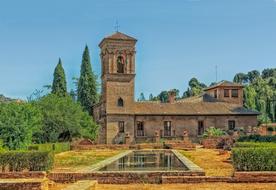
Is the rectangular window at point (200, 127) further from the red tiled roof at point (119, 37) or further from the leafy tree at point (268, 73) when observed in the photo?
the leafy tree at point (268, 73)

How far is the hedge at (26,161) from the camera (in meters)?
16.1

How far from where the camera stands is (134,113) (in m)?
44.2

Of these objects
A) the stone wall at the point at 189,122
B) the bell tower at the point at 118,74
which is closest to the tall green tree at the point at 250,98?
the stone wall at the point at 189,122

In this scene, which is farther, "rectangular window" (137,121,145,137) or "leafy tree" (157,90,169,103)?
A: "leafy tree" (157,90,169,103)

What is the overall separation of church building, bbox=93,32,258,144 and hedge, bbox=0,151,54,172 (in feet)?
87.8

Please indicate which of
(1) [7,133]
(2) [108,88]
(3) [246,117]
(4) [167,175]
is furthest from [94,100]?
(4) [167,175]

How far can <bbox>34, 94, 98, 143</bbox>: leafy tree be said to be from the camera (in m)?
38.5

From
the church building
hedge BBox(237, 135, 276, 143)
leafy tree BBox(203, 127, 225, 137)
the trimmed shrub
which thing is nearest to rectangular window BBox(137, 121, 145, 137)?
the church building

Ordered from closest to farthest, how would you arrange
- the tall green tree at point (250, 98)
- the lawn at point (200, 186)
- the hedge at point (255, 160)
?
the lawn at point (200, 186) → the hedge at point (255, 160) → the tall green tree at point (250, 98)

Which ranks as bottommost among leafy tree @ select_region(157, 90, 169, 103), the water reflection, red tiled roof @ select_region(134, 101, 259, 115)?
the water reflection

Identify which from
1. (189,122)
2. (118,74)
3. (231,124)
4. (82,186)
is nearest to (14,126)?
(82,186)

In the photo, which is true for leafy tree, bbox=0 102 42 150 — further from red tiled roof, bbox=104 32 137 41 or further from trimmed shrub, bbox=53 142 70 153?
red tiled roof, bbox=104 32 137 41

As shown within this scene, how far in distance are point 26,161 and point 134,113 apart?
28216 millimetres

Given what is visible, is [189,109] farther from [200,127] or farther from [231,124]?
[231,124]
